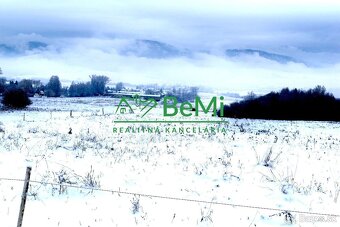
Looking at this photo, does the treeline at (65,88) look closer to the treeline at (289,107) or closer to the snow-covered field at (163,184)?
the treeline at (289,107)

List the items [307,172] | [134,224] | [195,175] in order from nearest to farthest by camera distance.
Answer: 1. [134,224]
2. [195,175]
3. [307,172]

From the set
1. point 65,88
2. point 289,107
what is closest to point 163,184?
point 289,107

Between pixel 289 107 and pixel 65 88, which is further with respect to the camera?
pixel 65 88

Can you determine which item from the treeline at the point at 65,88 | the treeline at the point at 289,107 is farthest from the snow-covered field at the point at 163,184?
the treeline at the point at 65,88

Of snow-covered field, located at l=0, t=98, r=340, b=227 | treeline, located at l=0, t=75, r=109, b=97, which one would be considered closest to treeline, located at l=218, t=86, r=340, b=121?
snow-covered field, located at l=0, t=98, r=340, b=227

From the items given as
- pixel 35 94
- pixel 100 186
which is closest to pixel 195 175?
pixel 100 186

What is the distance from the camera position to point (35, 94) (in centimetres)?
12438

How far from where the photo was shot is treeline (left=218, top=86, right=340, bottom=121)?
59.1 meters

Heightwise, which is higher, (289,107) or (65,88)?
(65,88)

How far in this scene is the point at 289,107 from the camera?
61.7 meters

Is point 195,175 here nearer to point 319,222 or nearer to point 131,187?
point 131,187

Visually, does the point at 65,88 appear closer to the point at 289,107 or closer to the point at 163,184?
the point at 289,107

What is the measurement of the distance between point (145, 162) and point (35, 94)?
392ft

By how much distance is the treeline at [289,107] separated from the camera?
59.1 meters
